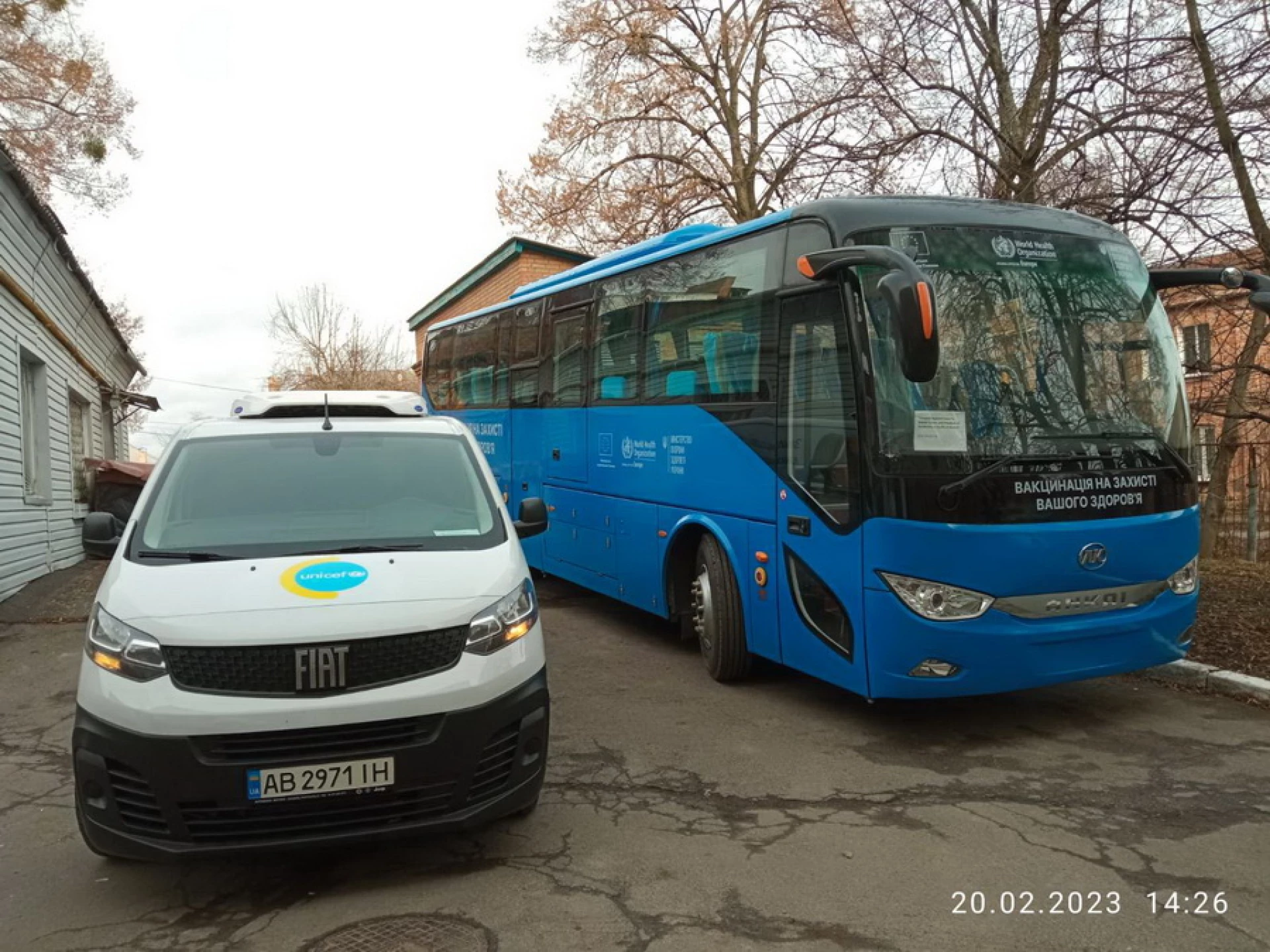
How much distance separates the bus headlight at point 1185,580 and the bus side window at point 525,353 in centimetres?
623

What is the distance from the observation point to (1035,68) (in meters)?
9.10

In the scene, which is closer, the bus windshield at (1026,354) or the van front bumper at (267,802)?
the van front bumper at (267,802)

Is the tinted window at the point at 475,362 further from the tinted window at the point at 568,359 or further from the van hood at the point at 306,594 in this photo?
the van hood at the point at 306,594

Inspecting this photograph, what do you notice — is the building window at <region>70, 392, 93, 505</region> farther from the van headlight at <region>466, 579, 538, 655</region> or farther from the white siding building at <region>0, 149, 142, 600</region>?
the van headlight at <region>466, 579, 538, 655</region>

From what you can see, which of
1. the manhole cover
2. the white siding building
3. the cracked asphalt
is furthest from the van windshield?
the white siding building

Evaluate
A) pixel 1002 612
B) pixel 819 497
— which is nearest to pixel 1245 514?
pixel 1002 612

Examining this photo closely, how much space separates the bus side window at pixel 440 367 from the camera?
1320cm

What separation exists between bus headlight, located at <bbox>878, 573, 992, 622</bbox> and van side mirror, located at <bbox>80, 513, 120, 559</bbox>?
13.1 feet

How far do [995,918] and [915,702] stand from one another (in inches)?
115

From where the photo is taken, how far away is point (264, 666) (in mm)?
3703

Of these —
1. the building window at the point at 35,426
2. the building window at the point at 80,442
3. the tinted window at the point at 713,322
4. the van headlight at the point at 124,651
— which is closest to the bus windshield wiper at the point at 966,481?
the tinted window at the point at 713,322

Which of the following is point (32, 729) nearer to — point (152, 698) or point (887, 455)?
point (152, 698)

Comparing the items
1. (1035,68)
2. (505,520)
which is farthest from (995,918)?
(1035,68)

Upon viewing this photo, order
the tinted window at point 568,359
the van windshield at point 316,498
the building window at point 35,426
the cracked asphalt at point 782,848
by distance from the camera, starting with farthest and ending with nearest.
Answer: the building window at point 35,426 → the tinted window at point 568,359 → the van windshield at point 316,498 → the cracked asphalt at point 782,848
